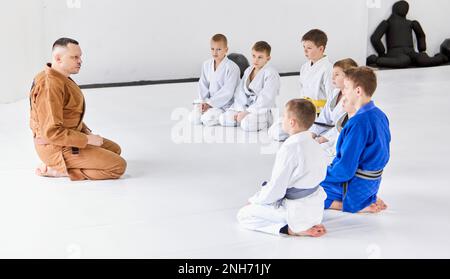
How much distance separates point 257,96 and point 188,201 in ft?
7.74

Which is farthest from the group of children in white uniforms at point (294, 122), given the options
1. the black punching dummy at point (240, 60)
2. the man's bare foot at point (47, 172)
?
the black punching dummy at point (240, 60)

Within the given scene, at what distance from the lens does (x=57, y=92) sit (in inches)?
190

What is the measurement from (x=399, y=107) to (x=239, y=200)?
3887mm

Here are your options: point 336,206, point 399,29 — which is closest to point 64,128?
point 336,206

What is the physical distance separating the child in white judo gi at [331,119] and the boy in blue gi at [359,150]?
1.00 m

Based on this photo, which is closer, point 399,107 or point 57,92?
point 57,92

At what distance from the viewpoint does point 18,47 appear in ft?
26.6

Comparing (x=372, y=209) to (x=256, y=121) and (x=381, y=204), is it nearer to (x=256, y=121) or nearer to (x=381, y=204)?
(x=381, y=204)

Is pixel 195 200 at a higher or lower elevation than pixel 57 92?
lower

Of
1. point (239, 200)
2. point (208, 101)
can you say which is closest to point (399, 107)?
point (208, 101)

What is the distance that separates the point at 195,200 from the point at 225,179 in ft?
1.79
